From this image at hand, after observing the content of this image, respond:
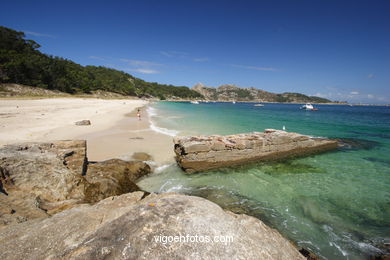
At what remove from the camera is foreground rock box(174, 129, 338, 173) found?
820 centimetres

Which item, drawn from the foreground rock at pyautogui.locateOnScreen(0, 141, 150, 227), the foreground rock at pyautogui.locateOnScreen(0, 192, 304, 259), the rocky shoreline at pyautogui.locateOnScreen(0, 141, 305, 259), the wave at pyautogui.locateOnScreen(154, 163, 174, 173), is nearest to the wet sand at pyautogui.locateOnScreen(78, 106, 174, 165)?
the wave at pyautogui.locateOnScreen(154, 163, 174, 173)

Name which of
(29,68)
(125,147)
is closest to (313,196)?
(125,147)

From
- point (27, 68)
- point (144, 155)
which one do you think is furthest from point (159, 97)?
point (144, 155)

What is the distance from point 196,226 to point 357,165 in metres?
11.7

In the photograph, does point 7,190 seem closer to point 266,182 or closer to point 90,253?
point 90,253

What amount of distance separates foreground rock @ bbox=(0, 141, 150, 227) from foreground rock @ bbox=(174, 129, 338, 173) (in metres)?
3.00

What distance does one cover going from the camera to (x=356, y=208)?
568cm

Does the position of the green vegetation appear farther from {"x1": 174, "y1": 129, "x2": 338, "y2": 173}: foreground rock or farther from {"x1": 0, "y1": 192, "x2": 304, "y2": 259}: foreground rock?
{"x1": 0, "y1": 192, "x2": 304, "y2": 259}: foreground rock

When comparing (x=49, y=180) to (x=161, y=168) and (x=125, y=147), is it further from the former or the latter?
(x=125, y=147)

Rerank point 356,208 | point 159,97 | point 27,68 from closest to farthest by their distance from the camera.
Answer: point 356,208 → point 27,68 → point 159,97

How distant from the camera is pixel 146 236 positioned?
2.00 meters

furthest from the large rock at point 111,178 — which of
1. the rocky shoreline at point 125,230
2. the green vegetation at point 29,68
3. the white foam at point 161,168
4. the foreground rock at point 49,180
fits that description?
→ the green vegetation at point 29,68

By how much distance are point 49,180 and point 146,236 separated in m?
4.31

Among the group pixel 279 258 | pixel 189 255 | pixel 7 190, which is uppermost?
pixel 189 255
